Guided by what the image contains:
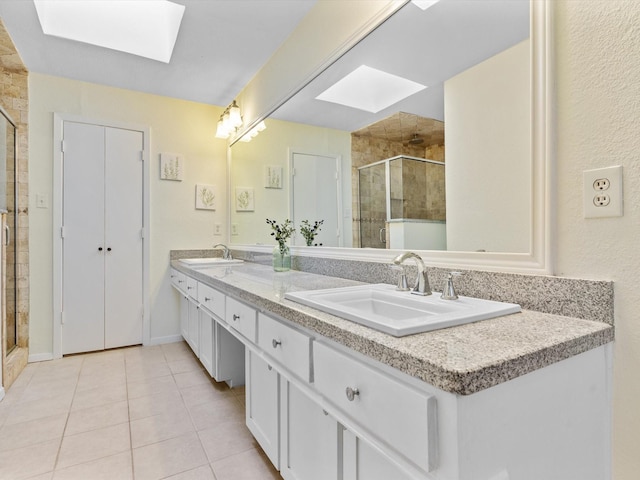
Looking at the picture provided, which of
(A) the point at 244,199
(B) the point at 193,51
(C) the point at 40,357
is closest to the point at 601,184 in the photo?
(B) the point at 193,51

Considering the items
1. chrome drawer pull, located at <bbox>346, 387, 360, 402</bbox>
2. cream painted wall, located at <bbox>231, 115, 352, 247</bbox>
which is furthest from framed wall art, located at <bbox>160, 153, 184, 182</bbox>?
chrome drawer pull, located at <bbox>346, 387, 360, 402</bbox>

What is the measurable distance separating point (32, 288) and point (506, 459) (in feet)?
10.6

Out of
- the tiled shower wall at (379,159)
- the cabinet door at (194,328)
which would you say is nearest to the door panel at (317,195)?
the tiled shower wall at (379,159)

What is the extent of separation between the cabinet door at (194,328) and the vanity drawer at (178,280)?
15 centimetres

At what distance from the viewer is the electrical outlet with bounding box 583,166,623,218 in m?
0.78

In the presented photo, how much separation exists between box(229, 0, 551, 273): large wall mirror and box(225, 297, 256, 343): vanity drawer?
595mm

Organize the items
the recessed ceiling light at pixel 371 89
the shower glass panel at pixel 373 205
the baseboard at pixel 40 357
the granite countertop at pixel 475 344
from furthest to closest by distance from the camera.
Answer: the baseboard at pixel 40 357, the shower glass panel at pixel 373 205, the recessed ceiling light at pixel 371 89, the granite countertop at pixel 475 344

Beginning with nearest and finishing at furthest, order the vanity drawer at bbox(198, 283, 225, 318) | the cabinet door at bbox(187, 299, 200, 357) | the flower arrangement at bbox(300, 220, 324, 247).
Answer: the vanity drawer at bbox(198, 283, 225, 318) → the flower arrangement at bbox(300, 220, 324, 247) → the cabinet door at bbox(187, 299, 200, 357)

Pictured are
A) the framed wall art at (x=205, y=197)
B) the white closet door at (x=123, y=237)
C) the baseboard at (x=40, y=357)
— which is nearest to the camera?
the baseboard at (x=40, y=357)

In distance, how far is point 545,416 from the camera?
0.66 metres

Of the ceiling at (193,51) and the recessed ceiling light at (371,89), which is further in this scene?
the ceiling at (193,51)

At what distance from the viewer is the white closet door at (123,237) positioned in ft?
9.50

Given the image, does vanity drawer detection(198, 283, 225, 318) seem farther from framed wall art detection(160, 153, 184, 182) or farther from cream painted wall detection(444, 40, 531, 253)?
framed wall art detection(160, 153, 184, 182)

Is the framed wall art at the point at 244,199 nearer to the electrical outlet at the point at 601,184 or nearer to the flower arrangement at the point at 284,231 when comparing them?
the flower arrangement at the point at 284,231
